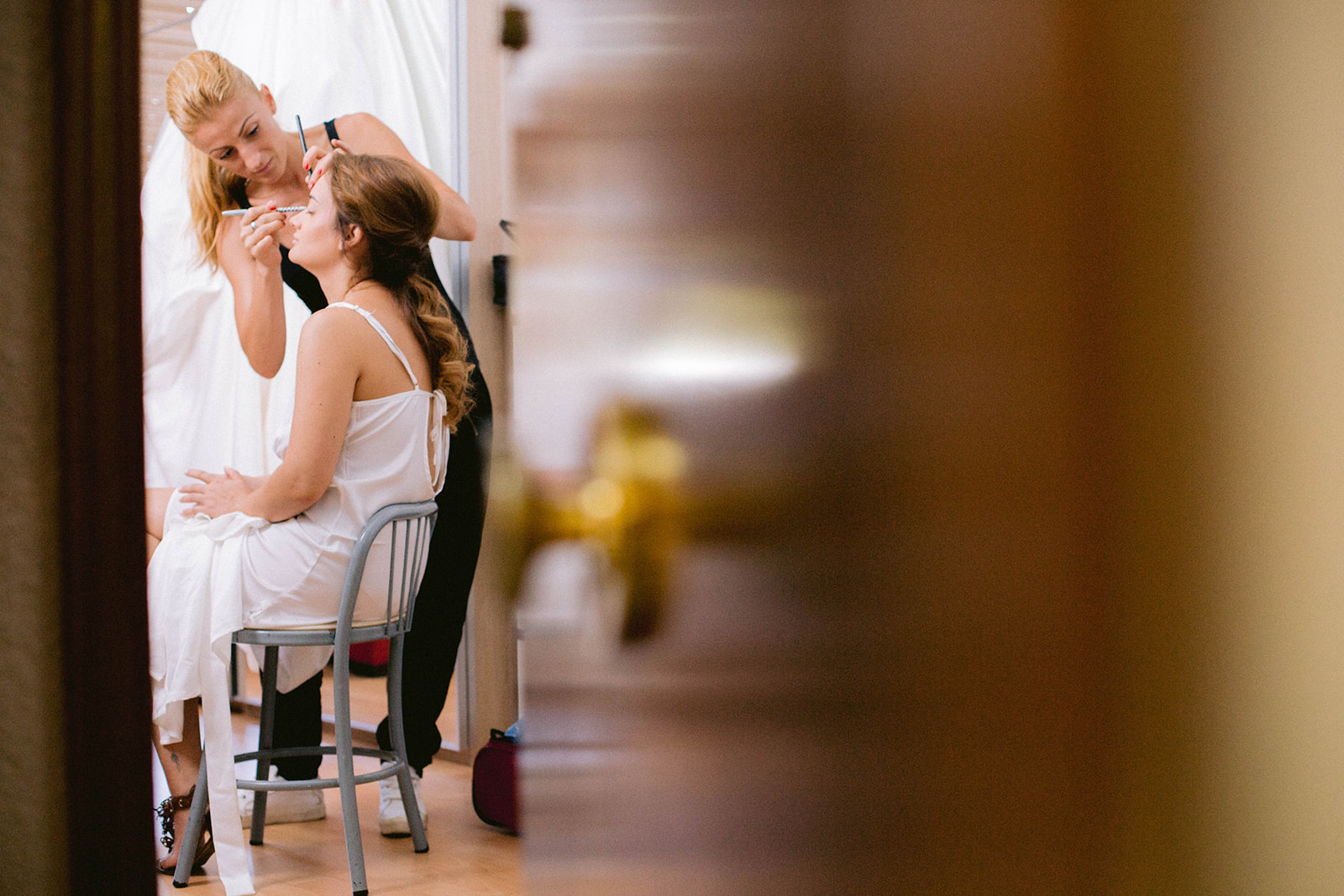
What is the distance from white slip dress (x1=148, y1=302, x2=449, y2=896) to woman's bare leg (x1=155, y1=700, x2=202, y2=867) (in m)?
0.05

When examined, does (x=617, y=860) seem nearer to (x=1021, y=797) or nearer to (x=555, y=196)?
(x=1021, y=797)

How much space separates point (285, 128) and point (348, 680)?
135 cm

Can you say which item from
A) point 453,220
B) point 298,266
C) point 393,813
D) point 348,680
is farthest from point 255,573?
point 453,220

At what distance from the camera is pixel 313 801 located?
1859 millimetres

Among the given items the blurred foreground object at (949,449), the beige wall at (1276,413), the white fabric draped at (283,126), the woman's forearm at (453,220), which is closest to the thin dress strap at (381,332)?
the woman's forearm at (453,220)

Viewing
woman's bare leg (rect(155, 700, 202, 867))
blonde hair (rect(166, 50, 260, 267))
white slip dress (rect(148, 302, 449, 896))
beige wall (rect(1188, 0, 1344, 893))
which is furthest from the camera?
blonde hair (rect(166, 50, 260, 267))

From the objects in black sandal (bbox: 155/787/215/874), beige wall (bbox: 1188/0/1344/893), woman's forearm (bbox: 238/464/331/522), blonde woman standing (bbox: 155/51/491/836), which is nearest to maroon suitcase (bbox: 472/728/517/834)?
blonde woman standing (bbox: 155/51/491/836)

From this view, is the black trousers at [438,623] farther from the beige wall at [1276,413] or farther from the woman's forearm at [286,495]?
the beige wall at [1276,413]

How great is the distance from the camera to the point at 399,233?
66.7 inches

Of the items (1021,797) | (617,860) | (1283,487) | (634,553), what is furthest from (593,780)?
(1283,487)

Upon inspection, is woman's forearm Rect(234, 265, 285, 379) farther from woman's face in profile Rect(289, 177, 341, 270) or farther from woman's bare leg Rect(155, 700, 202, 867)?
woman's bare leg Rect(155, 700, 202, 867)

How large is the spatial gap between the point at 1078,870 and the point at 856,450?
16cm

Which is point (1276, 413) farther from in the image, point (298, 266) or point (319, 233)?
point (298, 266)

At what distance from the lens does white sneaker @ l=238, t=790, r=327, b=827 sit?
6.01 feet
